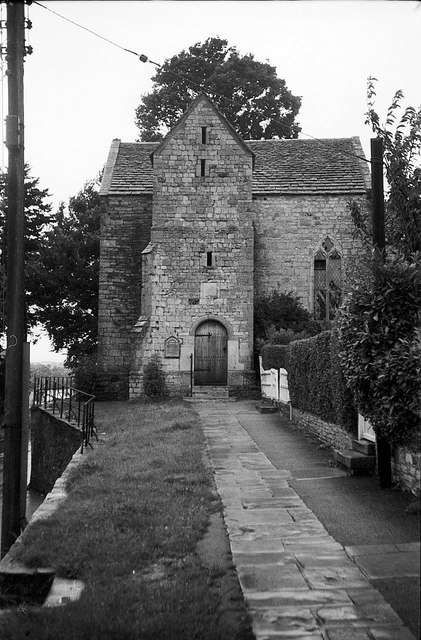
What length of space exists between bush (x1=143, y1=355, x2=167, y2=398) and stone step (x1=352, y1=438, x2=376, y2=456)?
1356cm

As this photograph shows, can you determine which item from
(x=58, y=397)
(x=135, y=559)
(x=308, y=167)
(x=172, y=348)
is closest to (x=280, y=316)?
(x=172, y=348)

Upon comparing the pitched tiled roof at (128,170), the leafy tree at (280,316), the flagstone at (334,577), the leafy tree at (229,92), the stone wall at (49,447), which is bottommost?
the stone wall at (49,447)

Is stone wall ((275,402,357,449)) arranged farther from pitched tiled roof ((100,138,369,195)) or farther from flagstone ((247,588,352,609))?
pitched tiled roof ((100,138,369,195))

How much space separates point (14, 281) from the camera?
9055mm

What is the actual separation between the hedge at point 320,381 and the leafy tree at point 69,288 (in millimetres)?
17614

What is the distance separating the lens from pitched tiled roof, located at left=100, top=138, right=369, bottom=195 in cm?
2673

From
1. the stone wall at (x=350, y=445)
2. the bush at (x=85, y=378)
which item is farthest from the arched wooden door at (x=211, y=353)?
the stone wall at (x=350, y=445)

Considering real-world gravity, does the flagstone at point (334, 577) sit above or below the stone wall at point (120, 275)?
below

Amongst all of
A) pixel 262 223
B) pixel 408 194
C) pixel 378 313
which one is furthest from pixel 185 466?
pixel 262 223

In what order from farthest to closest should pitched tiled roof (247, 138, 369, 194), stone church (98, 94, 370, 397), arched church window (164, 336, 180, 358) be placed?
pitched tiled roof (247, 138, 369, 194)
stone church (98, 94, 370, 397)
arched church window (164, 336, 180, 358)

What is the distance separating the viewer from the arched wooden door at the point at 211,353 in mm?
23766

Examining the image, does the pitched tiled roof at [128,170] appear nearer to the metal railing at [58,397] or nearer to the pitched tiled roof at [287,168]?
the pitched tiled roof at [287,168]

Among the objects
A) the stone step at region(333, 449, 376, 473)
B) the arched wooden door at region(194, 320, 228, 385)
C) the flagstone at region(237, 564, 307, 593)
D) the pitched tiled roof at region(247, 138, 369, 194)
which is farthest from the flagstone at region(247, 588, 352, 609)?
the pitched tiled roof at region(247, 138, 369, 194)

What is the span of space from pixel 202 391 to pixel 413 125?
1395cm
